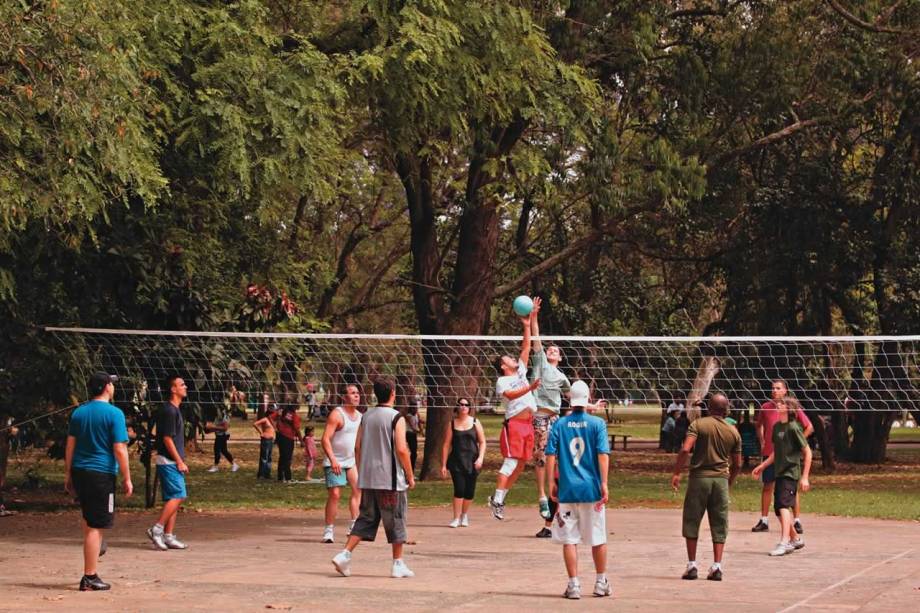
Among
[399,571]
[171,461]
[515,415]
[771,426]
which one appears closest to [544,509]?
[515,415]

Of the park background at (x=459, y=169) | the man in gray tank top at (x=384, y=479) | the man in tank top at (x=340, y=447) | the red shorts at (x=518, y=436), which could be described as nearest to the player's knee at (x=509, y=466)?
the red shorts at (x=518, y=436)

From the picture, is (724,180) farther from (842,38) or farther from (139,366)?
(139,366)

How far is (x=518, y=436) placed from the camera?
17828 mm

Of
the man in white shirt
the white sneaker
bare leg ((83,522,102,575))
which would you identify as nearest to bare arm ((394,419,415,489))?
the white sneaker

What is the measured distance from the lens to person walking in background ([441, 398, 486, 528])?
18.6m

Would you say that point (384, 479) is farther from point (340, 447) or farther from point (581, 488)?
point (340, 447)

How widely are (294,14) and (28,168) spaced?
8324mm

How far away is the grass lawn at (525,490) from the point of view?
2306cm

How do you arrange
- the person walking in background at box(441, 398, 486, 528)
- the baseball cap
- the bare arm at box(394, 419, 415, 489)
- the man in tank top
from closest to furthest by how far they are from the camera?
the baseball cap < the bare arm at box(394, 419, 415, 489) < the man in tank top < the person walking in background at box(441, 398, 486, 528)

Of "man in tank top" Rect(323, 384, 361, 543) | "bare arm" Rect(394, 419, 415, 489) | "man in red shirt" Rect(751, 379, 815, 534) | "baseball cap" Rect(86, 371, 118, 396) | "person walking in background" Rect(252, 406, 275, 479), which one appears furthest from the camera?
"person walking in background" Rect(252, 406, 275, 479)

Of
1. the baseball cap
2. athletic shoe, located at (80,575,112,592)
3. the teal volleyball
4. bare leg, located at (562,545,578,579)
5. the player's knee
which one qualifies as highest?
the teal volleyball

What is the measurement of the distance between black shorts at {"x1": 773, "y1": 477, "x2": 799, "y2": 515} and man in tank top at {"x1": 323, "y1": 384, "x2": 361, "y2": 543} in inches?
181

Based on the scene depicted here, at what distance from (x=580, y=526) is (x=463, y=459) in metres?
6.28

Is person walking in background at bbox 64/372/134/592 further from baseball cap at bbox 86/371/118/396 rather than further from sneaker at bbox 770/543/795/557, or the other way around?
sneaker at bbox 770/543/795/557
